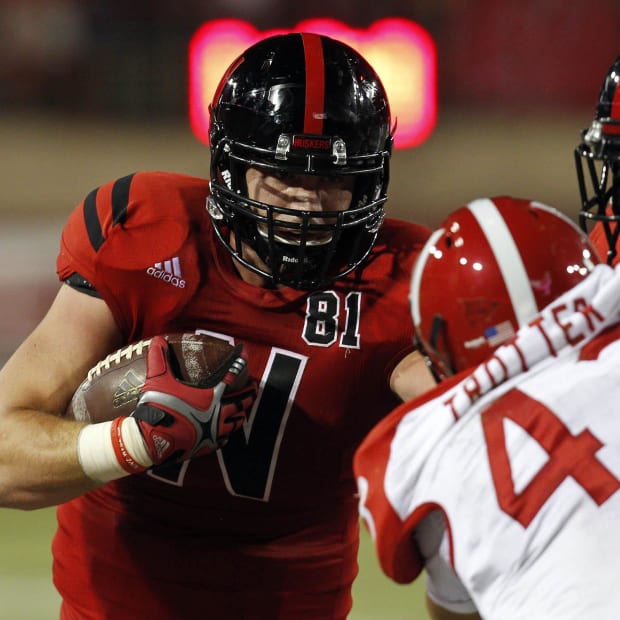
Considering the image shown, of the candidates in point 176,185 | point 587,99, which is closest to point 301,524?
point 176,185

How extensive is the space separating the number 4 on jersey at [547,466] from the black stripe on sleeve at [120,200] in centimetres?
106

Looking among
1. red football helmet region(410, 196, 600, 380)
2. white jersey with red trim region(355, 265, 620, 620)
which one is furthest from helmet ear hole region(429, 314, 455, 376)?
white jersey with red trim region(355, 265, 620, 620)

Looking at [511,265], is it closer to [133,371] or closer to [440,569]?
[440,569]

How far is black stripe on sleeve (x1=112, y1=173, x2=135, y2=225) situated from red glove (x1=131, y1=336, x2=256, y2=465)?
0.33m

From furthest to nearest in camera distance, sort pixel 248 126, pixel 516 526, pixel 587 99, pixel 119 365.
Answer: pixel 587 99, pixel 248 126, pixel 119 365, pixel 516 526

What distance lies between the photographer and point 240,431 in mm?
2168

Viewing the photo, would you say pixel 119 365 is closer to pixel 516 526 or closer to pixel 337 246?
pixel 337 246

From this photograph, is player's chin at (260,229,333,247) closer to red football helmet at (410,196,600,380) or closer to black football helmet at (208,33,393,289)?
black football helmet at (208,33,393,289)

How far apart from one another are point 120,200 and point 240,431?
519 millimetres

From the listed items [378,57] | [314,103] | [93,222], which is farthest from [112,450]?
[378,57]

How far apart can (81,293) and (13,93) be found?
8.74 meters

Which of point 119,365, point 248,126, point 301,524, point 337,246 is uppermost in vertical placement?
point 248,126

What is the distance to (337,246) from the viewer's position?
7.44 feet

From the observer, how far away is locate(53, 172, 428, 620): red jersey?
7.09 feet
